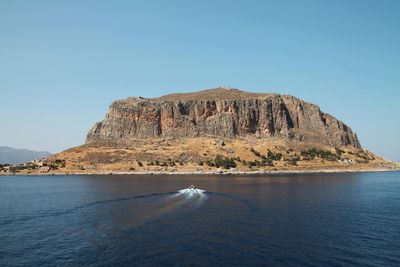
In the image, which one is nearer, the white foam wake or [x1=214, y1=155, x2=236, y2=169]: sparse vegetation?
the white foam wake

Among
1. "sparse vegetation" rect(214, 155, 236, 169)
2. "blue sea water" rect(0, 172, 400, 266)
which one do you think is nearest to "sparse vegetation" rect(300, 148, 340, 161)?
"sparse vegetation" rect(214, 155, 236, 169)

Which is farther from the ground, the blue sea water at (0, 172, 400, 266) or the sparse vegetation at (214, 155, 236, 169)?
the sparse vegetation at (214, 155, 236, 169)

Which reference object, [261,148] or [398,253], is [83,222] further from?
[261,148]

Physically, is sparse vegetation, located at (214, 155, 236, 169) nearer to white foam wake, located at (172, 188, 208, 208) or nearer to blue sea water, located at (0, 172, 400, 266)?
white foam wake, located at (172, 188, 208, 208)

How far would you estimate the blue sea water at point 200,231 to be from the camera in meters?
32.0

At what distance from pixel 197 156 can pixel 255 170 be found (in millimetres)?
33087

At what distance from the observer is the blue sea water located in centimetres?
3197

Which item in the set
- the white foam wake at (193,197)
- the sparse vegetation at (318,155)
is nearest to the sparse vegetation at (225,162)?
the sparse vegetation at (318,155)

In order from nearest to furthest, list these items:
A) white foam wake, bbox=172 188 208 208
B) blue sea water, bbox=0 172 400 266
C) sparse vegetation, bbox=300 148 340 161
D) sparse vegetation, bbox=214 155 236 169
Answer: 1. blue sea water, bbox=0 172 400 266
2. white foam wake, bbox=172 188 208 208
3. sparse vegetation, bbox=214 155 236 169
4. sparse vegetation, bbox=300 148 340 161

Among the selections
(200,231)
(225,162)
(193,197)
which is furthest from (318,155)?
(200,231)

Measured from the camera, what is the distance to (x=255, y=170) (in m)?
166

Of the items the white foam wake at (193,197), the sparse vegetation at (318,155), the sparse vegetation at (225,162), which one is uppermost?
the sparse vegetation at (318,155)

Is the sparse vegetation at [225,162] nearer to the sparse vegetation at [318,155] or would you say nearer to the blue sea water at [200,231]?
the sparse vegetation at [318,155]

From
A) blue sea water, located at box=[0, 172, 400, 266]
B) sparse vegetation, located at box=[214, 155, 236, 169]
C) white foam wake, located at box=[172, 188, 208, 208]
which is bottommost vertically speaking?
blue sea water, located at box=[0, 172, 400, 266]
